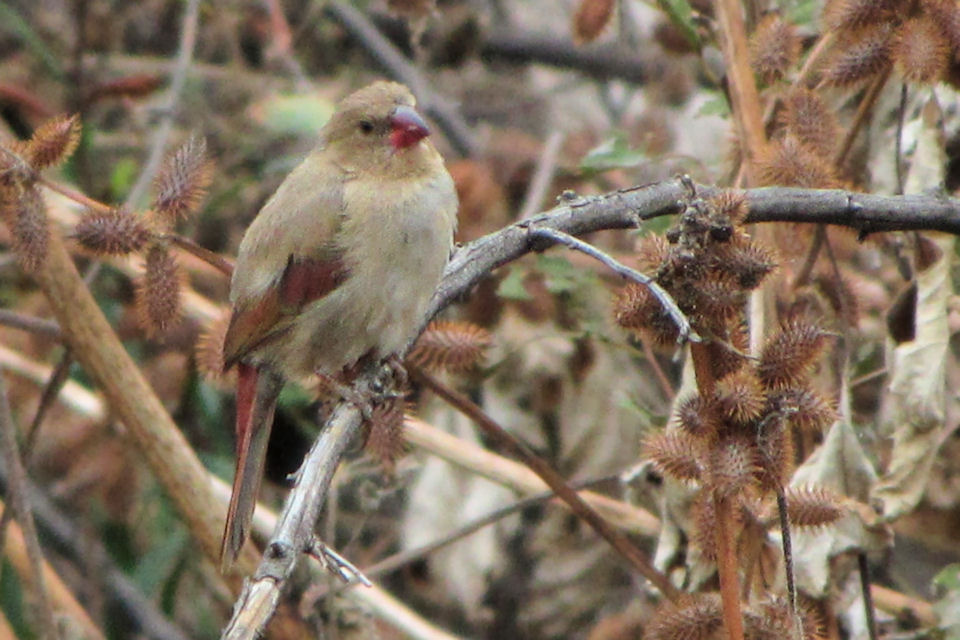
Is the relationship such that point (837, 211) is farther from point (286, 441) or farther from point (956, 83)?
point (286, 441)

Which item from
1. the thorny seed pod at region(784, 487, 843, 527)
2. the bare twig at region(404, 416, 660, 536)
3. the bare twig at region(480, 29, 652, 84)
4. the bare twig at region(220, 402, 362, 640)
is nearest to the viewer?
the bare twig at region(220, 402, 362, 640)

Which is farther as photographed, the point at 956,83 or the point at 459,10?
the point at 459,10

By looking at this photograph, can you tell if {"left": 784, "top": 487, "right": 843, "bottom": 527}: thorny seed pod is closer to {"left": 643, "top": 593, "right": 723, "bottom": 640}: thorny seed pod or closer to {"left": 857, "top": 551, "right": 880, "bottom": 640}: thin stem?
{"left": 643, "top": 593, "right": 723, "bottom": 640}: thorny seed pod

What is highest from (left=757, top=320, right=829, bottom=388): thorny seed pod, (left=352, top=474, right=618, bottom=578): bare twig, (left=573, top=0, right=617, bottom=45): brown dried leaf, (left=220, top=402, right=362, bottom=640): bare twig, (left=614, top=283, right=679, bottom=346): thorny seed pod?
(left=573, top=0, right=617, bottom=45): brown dried leaf

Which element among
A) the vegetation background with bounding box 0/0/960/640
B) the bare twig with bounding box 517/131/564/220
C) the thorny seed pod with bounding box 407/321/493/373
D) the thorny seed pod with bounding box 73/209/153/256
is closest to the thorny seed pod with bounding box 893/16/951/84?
the vegetation background with bounding box 0/0/960/640

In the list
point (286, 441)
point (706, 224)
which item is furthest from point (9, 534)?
point (706, 224)

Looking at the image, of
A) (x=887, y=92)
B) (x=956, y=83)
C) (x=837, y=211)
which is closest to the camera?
(x=837, y=211)

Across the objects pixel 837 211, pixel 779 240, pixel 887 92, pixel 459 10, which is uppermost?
pixel 459 10

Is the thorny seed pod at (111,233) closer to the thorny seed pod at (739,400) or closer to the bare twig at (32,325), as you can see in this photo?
the bare twig at (32,325)
